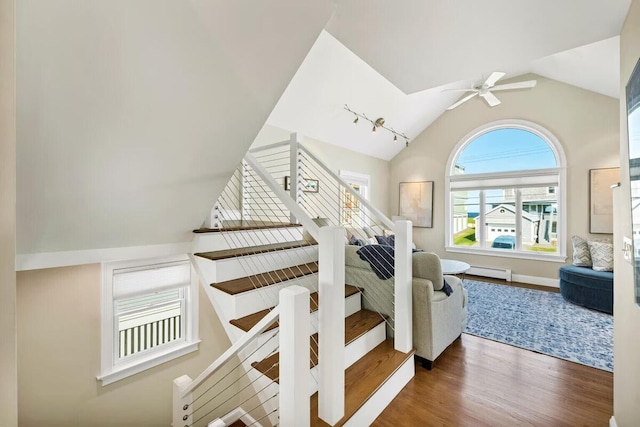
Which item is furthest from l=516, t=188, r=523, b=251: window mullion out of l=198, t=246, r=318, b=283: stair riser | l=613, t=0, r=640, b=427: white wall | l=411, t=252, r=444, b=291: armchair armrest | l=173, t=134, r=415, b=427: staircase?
l=198, t=246, r=318, b=283: stair riser

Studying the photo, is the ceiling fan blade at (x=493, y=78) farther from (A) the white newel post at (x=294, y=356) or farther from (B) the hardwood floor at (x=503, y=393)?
(A) the white newel post at (x=294, y=356)

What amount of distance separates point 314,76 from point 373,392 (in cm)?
342

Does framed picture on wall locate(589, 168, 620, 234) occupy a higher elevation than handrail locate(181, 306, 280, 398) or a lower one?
higher

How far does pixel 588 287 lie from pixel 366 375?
3.74 metres

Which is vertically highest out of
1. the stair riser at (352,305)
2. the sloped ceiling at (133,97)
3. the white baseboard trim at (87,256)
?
the sloped ceiling at (133,97)

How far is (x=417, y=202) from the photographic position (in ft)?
20.3

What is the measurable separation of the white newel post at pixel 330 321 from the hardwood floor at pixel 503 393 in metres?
0.54

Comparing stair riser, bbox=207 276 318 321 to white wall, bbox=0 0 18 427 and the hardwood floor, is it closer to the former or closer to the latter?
the hardwood floor

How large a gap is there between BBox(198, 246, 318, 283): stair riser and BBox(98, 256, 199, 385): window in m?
0.97

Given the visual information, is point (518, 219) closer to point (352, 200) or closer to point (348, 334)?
point (352, 200)

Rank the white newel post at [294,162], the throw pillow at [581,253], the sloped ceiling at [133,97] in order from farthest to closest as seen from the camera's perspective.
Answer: the throw pillow at [581,253], the white newel post at [294,162], the sloped ceiling at [133,97]

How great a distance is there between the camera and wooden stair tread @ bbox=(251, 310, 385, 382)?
Result: 1683 mm

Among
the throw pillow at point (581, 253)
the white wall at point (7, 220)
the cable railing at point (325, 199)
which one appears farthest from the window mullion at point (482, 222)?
the white wall at point (7, 220)

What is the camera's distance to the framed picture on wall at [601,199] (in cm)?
418
